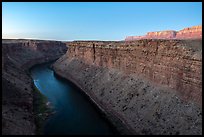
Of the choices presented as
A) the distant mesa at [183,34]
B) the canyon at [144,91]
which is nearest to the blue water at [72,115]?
the canyon at [144,91]

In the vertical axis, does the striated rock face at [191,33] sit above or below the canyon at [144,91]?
above

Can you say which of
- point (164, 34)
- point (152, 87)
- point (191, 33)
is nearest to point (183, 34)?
point (191, 33)

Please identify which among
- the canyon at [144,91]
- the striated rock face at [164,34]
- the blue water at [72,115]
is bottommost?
the blue water at [72,115]

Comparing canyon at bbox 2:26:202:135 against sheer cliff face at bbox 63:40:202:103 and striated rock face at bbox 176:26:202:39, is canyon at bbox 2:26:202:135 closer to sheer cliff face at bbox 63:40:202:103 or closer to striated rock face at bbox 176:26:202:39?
sheer cliff face at bbox 63:40:202:103

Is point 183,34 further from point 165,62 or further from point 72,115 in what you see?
point 72,115

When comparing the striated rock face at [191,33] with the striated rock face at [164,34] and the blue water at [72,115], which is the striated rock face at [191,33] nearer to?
the striated rock face at [164,34]

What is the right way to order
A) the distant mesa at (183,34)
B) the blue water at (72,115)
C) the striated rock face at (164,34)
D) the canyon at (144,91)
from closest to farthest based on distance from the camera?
the canyon at (144,91)
the blue water at (72,115)
the distant mesa at (183,34)
the striated rock face at (164,34)

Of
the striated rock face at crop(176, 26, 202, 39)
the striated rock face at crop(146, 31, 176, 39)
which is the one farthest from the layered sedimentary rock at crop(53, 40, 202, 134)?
the striated rock face at crop(146, 31, 176, 39)

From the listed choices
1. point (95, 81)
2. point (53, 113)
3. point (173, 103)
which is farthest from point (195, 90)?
point (95, 81)
